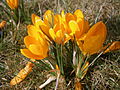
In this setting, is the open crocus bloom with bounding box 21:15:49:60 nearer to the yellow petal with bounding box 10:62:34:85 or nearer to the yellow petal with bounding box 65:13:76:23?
the yellow petal with bounding box 65:13:76:23

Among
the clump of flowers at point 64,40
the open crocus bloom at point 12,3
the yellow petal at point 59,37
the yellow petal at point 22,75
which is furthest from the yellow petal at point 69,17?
the open crocus bloom at point 12,3

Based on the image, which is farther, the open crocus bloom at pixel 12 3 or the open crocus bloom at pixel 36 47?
the open crocus bloom at pixel 12 3

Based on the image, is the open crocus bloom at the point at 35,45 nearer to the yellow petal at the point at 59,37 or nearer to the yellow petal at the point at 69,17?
the yellow petal at the point at 59,37

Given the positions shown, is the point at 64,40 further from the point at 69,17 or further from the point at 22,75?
the point at 22,75

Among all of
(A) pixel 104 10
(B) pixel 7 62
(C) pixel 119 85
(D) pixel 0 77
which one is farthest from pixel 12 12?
(C) pixel 119 85

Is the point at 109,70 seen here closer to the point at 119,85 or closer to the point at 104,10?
the point at 119,85

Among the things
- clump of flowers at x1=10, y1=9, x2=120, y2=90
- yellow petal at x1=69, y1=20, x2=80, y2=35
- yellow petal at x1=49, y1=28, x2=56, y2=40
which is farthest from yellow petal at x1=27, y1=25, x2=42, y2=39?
yellow petal at x1=69, y1=20, x2=80, y2=35

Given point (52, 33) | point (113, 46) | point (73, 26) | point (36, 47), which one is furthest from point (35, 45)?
point (113, 46)
